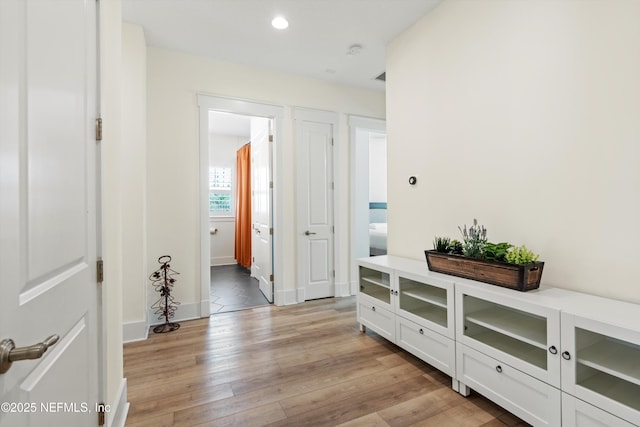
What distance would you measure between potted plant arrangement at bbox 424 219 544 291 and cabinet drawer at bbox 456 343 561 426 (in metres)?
0.47

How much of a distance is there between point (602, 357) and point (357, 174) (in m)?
3.59

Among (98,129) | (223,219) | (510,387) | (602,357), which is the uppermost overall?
(98,129)

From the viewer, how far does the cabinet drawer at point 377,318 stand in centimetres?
256

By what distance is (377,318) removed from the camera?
2.72 meters

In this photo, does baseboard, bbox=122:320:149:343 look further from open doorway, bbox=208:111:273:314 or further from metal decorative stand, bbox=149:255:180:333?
open doorway, bbox=208:111:273:314

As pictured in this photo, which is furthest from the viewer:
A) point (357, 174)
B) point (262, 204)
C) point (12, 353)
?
point (357, 174)

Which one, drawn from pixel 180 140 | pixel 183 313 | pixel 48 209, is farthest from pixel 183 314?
pixel 48 209

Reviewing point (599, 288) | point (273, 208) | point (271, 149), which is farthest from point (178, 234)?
point (599, 288)

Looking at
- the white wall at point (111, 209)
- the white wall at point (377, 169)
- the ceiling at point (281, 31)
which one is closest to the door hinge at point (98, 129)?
the white wall at point (111, 209)

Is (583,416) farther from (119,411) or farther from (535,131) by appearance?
(119,411)

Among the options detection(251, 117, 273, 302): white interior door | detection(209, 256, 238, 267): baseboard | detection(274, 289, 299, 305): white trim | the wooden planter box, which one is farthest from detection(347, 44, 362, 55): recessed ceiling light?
detection(209, 256, 238, 267): baseboard

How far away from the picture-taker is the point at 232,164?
7.00m

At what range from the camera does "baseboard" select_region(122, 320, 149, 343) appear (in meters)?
2.81

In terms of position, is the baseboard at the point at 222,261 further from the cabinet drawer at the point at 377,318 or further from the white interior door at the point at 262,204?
the cabinet drawer at the point at 377,318
